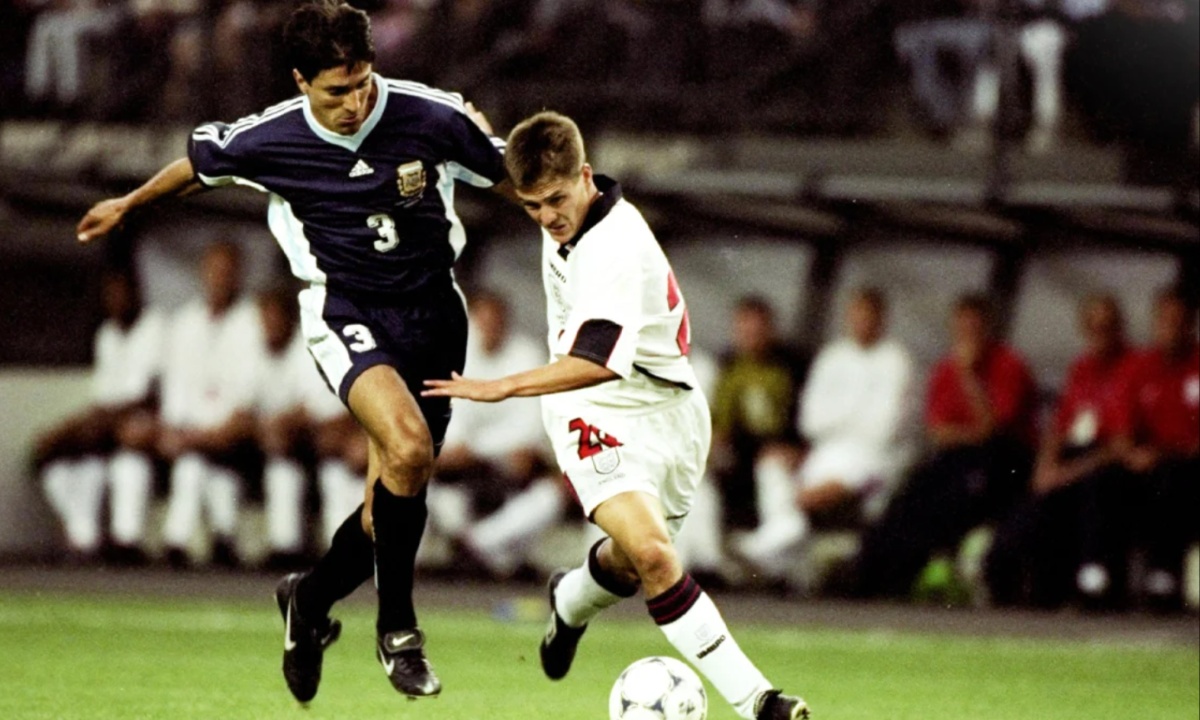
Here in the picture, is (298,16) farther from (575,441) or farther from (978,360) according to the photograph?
(978,360)

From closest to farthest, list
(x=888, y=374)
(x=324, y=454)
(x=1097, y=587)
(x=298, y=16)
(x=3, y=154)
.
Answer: (x=298, y=16)
(x=1097, y=587)
(x=888, y=374)
(x=324, y=454)
(x=3, y=154)

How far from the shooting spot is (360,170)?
24.1ft

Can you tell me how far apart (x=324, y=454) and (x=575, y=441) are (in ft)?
24.5

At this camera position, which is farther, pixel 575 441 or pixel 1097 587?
pixel 1097 587

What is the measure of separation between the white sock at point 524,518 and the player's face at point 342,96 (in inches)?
275

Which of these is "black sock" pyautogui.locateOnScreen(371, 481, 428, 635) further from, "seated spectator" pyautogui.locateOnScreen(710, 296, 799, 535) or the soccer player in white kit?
"seated spectator" pyautogui.locateOnScreen(710, 296, 799, 535)

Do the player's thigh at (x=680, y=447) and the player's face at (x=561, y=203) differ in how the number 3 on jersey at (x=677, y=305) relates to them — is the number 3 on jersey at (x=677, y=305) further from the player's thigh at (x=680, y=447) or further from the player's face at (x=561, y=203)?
the player's face at (x=561, y=203)

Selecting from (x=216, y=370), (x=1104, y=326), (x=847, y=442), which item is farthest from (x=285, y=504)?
(x=1104, y=326)

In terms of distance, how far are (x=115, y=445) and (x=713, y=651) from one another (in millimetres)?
9026

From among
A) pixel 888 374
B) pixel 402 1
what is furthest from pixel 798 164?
pixel 402 1

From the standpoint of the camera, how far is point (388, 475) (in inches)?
286

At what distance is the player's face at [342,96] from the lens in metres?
7.09

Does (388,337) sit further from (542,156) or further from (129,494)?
(129,494)

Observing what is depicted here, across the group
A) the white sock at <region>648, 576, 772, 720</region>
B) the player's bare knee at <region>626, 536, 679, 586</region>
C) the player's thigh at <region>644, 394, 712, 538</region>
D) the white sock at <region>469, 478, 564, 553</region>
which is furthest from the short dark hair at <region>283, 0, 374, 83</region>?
the white sock at <region>469, 478, 564, 553</region>
